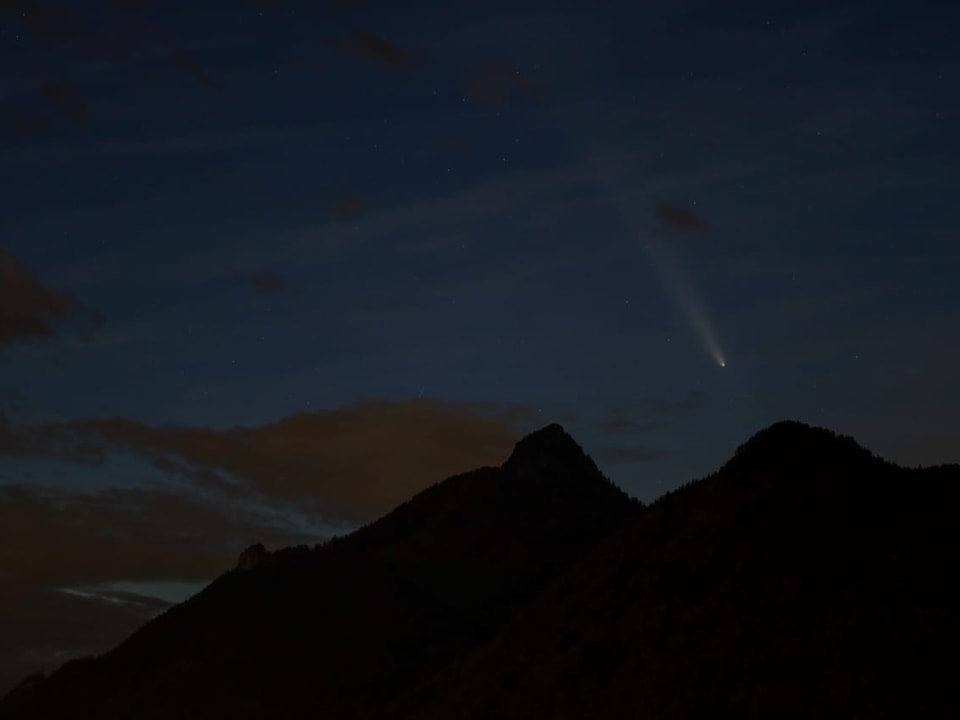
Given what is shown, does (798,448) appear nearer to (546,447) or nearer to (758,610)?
(758,610)

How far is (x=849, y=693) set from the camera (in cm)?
4009

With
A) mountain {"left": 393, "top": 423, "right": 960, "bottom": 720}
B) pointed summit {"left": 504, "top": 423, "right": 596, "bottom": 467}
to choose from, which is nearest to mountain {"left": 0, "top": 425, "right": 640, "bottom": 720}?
pointed summit {"left": 504, "top": 423, "right": 596, "bottom": 467}

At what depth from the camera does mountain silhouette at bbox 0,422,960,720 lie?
43.7m

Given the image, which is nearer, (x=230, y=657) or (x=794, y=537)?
(x=794, y=537)

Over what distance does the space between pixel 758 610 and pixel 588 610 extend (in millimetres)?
11199

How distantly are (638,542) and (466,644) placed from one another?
16.9 meters

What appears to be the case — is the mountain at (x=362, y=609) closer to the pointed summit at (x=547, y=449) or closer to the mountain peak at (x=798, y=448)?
the pointed summit at (x=547, y=449)

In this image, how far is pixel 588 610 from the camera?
57094 mm

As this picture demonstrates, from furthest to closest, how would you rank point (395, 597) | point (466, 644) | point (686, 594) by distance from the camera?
point (395, 597) < point (466, 644) < point (686, 594)

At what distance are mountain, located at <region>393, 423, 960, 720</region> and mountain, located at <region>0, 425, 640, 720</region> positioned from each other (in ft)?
41.5

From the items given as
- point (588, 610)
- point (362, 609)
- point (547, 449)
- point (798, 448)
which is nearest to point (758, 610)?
point (588, 610)

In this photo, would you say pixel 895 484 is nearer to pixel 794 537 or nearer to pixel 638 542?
pixel 794 537

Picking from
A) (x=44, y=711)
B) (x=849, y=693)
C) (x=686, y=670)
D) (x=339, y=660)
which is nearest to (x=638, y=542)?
(x=686, y=670)

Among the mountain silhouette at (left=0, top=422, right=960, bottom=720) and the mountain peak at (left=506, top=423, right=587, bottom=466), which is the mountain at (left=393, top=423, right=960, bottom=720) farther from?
the mountain peak at (left=506, top=423, right=587, bottom=466)
